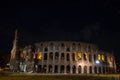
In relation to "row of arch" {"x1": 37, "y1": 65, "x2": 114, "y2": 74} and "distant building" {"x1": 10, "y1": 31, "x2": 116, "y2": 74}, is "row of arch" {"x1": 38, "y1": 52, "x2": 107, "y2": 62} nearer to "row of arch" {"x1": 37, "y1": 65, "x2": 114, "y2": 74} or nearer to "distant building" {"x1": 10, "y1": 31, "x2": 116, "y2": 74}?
"distant building" {"x1": 10, "y1": 31, "x2": 116, "y2": 74}

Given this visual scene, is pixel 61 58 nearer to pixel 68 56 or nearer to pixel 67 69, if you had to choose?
pixel 68 56

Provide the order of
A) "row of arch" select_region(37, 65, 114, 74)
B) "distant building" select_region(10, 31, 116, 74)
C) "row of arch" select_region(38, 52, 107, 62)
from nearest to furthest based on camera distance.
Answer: "row of arch" select_region(37, 65, 114, 74) < "distant building" select_region(10, 31, 116, 74) < "row of arch" select_region(38, 52, 107, 62)

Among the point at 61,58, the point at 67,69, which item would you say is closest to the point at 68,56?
the point at 61,58

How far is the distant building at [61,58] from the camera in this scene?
59.3 metres

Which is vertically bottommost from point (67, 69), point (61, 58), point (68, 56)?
point (67, 69)

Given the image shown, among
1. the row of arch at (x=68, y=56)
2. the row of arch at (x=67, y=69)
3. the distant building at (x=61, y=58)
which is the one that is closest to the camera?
the row of arch at (x=67, y=69)

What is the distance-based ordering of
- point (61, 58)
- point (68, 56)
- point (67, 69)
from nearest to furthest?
point (61, 58), point (67, 69), point (68, 56)

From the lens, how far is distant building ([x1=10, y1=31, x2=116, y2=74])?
59344mm

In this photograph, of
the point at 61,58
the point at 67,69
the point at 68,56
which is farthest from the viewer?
the point at 68,56

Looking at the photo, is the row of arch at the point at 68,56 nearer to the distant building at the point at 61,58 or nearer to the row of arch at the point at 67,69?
the distant building at the point at 61,58

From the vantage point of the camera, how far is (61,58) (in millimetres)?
59906

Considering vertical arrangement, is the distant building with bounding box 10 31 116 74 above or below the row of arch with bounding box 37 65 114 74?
above

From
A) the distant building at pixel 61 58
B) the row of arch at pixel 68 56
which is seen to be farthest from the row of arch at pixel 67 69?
the row of arch at pixel 68 56

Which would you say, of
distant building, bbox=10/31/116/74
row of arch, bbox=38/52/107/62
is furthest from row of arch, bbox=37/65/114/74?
row of arch, bbox=38/52/107/62
